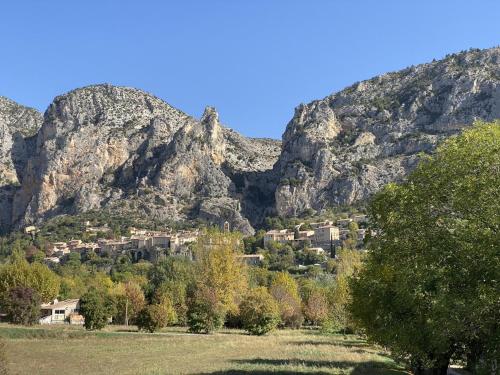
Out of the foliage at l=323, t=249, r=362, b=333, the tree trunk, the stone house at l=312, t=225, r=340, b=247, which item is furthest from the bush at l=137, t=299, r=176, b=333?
the stone house at l=312, t=225, r=340, b=247

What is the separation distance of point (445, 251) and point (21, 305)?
70679 mm

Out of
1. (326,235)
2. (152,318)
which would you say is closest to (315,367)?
(152,318)

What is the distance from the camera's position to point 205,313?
73.9 m

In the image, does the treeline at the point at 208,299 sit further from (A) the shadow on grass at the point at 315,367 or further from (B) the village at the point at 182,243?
(B) the village at the point at 182,243

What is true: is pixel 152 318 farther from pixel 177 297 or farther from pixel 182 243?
pixel 182 243

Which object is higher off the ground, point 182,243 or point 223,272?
point 182,243

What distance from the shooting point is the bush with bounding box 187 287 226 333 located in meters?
73.4

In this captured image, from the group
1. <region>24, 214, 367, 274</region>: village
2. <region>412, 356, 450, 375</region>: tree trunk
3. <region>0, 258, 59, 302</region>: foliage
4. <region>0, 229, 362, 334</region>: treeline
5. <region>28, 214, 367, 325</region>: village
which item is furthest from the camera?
<region>24, 214, 367, 274</region>: village

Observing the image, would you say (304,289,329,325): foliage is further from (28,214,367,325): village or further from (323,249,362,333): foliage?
(28,214,367,325): village

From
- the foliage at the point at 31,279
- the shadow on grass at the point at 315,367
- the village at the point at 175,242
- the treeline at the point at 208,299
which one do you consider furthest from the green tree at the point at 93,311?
the village at the point at 175,242

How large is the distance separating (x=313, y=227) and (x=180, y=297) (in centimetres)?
10523

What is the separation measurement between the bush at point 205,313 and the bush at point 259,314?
399 centimetres

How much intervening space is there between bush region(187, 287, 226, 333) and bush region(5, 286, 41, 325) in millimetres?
23851

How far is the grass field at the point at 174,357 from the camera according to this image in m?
35.2
